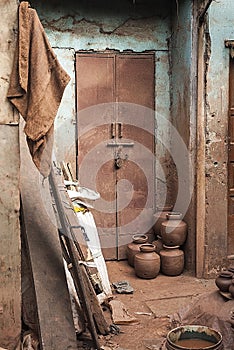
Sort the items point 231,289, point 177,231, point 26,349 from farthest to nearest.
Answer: point 177,231 < point 231,289 < point 26,349

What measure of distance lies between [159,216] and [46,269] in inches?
113

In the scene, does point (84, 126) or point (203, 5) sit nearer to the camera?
point (203, 5)

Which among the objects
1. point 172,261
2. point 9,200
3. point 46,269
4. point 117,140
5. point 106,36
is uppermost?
point 106,36

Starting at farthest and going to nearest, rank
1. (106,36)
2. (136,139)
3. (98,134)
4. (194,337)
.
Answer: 1. (136,139)
2. (98,134)
3. (106,36)
4. (194,337)

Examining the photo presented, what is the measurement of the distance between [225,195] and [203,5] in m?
2.14

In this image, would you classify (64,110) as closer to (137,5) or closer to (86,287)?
(137,5)

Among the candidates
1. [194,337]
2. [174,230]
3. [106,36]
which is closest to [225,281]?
[194,337]

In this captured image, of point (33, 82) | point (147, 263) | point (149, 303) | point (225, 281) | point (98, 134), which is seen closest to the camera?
point (33, 82)

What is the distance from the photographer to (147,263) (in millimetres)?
5633

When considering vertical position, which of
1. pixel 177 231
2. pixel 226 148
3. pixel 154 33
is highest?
pixel 154 33

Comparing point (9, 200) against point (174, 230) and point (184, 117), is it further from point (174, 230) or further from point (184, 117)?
point (184, 117)

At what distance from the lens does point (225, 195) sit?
575 centimetres

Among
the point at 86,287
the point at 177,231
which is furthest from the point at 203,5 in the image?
the point at 86,287

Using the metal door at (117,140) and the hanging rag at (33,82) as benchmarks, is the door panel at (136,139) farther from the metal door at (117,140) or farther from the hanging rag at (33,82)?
the hanging rag at (33,82)
